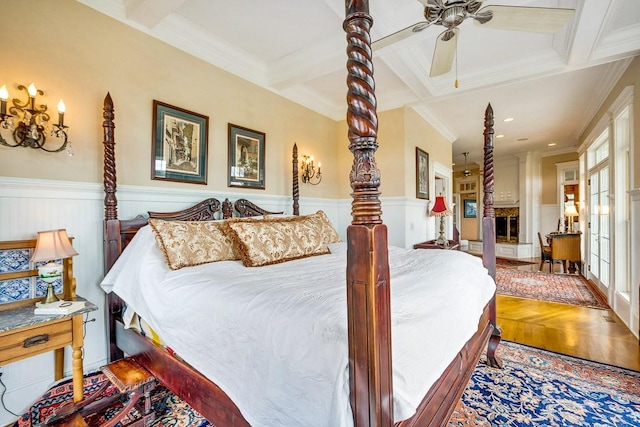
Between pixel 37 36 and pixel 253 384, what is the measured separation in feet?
8.50

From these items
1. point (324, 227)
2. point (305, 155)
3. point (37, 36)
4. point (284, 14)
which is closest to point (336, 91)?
point (305, 155)

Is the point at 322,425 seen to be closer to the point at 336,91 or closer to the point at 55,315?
the point at 55,315

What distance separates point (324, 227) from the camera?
3.01 metres

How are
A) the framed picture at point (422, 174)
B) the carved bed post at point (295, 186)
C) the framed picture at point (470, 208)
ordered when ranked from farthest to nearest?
the framed picture at point (470, 208), the framed picture at point (422, 174), the carved bed post at point (295, 186)

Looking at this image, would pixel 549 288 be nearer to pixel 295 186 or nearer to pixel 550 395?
pixel 550 395

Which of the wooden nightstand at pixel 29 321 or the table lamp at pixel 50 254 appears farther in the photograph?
the table lamp at pixel 50 254

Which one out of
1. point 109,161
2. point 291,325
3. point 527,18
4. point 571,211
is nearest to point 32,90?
point 109,161

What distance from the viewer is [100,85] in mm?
2223

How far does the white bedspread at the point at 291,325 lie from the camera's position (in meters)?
0.95

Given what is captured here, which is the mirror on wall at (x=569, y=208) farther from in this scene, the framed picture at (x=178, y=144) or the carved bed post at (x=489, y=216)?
the framed picture at (x=178, y=144)

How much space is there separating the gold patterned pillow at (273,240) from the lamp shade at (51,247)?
97 cm

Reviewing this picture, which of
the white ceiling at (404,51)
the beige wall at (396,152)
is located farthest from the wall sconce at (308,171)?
the white ceiling at (404,51)

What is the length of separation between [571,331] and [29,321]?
4396 mm

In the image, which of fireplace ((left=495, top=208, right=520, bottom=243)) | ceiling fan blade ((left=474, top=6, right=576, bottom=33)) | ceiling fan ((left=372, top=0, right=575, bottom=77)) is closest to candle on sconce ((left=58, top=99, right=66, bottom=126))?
ceiling fan ((left=372, top=0, right=575, bottom=77))
